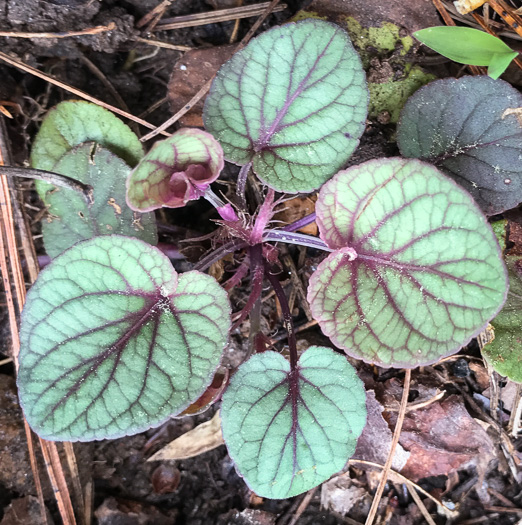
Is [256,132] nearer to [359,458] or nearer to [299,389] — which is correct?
[299,389]

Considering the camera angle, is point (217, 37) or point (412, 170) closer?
point (412, 170)

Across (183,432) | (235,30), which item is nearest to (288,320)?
(183,432)

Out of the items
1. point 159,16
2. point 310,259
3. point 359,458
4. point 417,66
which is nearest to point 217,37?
point 159,16

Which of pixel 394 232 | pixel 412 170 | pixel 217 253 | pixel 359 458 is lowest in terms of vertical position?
pixel 359 458

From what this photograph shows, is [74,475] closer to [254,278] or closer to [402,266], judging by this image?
[254,278]

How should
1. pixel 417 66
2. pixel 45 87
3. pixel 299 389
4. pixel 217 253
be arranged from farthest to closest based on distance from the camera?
pixel 45 87, pixel 417 66, pixel 217 253, pixel 299 389

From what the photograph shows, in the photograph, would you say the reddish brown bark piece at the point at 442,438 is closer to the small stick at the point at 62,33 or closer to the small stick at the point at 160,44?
the small stick at the point at 160,44

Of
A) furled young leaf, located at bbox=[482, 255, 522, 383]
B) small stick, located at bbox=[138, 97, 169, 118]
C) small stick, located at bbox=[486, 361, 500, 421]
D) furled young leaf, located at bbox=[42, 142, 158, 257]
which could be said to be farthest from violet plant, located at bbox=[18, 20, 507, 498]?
small stick, located at bbox=[486, 361, 500, 421]
